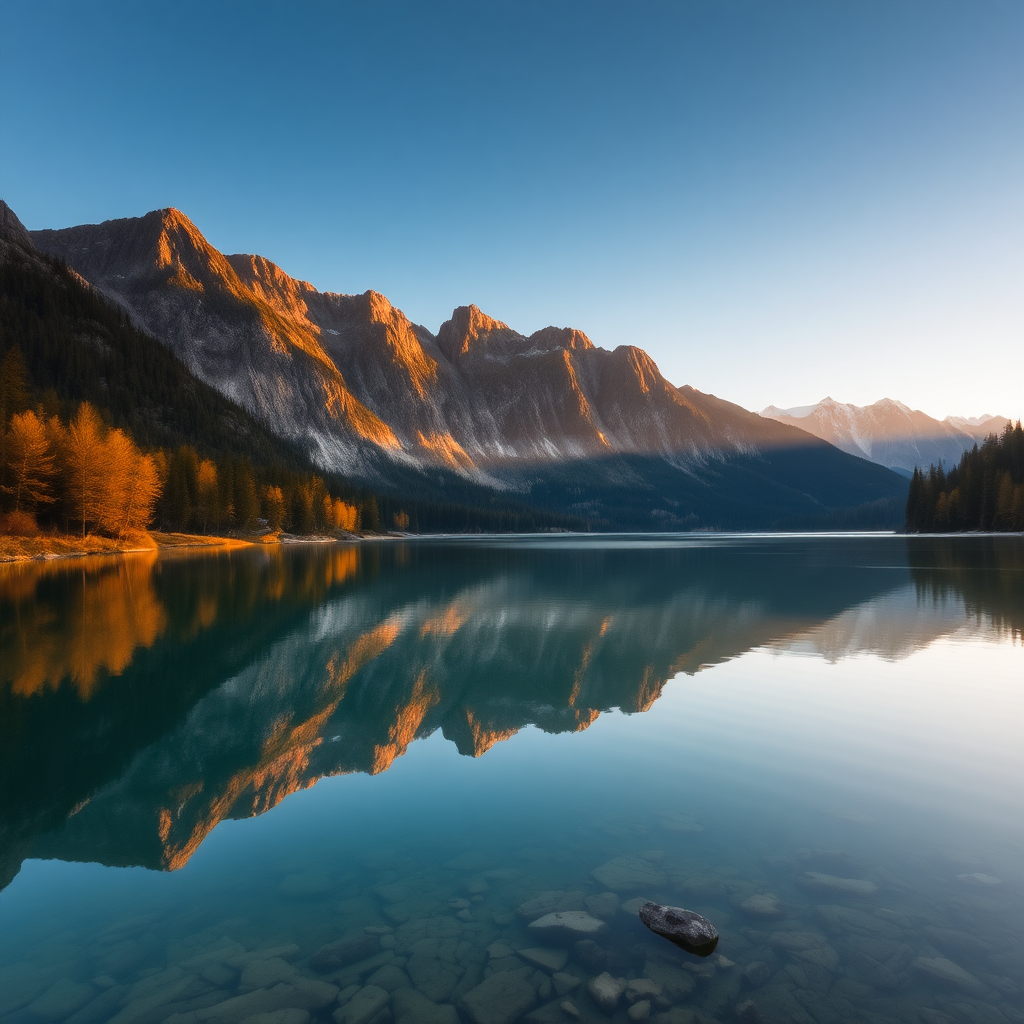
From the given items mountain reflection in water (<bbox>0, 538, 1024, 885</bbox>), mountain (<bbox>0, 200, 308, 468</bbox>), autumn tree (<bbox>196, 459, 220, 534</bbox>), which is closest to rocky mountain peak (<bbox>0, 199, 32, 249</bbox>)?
mountain (<bbox>0, 200, 308, 468</bbox>)

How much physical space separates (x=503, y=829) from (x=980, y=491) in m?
162

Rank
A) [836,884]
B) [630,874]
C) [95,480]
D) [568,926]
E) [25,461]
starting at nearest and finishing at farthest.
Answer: [568,926]
[836,884]
[630,874]
[25,461]
[95,480]

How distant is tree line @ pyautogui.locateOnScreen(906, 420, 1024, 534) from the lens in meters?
127

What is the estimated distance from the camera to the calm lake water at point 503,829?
6512 millimetres

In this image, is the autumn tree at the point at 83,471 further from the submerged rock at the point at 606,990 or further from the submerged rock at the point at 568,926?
the submerged rock at the point at 606,990

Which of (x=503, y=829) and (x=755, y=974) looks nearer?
(x=755, y=974)

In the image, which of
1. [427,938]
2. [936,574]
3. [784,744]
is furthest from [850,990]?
[936,574]

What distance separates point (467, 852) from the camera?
9.48 m

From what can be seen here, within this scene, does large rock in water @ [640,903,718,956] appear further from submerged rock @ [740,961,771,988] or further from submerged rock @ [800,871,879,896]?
submerged rock @ [800,871,879,896]

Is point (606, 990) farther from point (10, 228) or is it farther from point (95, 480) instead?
point (10, 228)

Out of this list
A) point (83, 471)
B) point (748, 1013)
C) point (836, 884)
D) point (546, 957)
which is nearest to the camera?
point (748, 1013)

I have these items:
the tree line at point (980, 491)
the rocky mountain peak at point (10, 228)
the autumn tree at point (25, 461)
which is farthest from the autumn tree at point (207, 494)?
the tree line at point (980, 491)

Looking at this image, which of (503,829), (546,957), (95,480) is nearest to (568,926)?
(546,957)

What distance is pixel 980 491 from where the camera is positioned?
447ft
